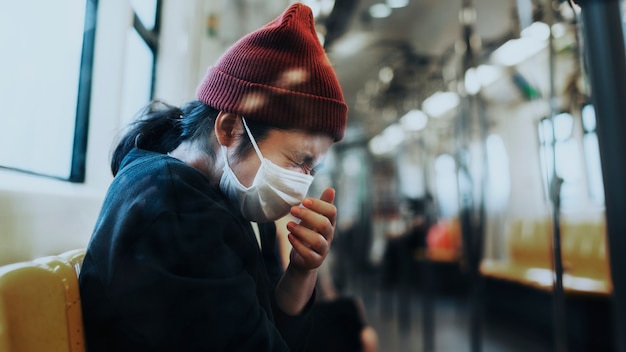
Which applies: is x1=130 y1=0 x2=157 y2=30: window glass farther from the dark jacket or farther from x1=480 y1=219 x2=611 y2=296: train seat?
x1=480 y1=219 x2=611 y2=296: train seat

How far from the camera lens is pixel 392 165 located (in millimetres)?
3848

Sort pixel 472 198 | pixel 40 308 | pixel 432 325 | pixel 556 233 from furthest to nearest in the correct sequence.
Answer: pixel 472 198, pixel 432 325, pixel 556 233, pixel 40 308

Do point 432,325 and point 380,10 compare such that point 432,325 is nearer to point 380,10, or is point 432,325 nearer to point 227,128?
point 380,10

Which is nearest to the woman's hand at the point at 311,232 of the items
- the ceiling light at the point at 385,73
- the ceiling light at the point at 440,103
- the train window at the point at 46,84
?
the train window at the point at 46,84

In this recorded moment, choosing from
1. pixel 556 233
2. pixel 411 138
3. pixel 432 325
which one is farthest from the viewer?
pixel 411 138

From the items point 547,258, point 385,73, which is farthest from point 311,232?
point 547,258

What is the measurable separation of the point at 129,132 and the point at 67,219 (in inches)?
7.6

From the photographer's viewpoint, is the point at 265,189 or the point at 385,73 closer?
the point at 265,189

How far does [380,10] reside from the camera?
4.83ft

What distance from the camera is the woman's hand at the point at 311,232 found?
60 cm

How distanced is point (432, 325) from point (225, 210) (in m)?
2.25

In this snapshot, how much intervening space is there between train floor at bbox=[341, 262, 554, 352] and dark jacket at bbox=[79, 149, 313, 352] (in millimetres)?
1933

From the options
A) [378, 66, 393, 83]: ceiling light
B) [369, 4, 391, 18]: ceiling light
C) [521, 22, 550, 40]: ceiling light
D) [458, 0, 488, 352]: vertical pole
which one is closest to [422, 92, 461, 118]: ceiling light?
[458, 0, 488, 352]: vertical pole

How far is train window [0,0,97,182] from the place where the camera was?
677 mm
